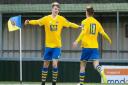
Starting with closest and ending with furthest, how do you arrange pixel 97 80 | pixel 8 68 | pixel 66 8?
pixel 97 80 < pixel 8 68 < pixel 66 8

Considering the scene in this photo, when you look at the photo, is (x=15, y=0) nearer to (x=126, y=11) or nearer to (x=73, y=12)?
(x=73, y=12)

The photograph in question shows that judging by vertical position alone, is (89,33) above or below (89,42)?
above

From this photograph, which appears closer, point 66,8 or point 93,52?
point 93,52

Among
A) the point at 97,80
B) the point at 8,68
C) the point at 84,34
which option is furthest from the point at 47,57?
the point at 8,68

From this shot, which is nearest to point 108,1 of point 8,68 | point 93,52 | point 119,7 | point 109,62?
point 119,7

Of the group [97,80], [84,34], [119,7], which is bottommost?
[97,80]

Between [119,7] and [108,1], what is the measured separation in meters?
0.74

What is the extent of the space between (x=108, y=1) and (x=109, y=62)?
12.7 feet

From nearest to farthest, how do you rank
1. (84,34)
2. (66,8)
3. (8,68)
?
1. (84,34)
2. (8,68)
3. (66,8)

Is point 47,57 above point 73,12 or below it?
below

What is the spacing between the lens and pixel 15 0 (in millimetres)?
26562

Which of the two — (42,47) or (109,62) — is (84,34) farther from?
(42,47)

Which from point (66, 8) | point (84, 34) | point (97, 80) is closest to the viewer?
point (84, 34)

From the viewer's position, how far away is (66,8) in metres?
26.0
